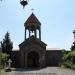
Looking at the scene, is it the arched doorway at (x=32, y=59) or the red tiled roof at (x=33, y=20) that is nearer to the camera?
the red tiled roof at (x=33, y=20)

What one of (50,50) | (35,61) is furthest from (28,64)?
(50,50)

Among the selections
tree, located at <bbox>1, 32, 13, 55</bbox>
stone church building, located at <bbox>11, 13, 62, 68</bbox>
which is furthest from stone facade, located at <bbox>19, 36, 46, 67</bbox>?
tree, located at <bbox>1, 32, 13, 55</bbox>

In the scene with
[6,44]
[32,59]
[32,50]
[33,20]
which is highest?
[33,20]

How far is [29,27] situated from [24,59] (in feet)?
19.5

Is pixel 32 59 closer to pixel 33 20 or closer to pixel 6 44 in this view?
pixel 33 20

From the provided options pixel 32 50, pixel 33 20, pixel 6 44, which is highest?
pixel 33 20

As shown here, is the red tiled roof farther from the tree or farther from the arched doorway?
the tree

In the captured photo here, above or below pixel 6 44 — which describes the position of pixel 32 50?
below

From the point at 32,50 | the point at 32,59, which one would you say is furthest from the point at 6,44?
the point at 32,50

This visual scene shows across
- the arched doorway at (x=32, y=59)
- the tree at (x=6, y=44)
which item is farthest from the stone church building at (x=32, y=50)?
the tree at (x=6, y=44)

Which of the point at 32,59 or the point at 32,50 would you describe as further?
the point at 32,59

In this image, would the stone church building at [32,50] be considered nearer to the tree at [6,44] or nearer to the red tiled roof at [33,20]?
the red tiled roof at [33,20]

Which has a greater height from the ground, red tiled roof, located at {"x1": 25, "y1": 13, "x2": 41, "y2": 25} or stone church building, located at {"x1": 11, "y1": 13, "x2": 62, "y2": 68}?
red tiled roof, located at {"x1": 25, "y1": 13, "x2": 41, "y2": 25}

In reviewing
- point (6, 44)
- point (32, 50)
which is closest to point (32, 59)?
point (32, 50)
